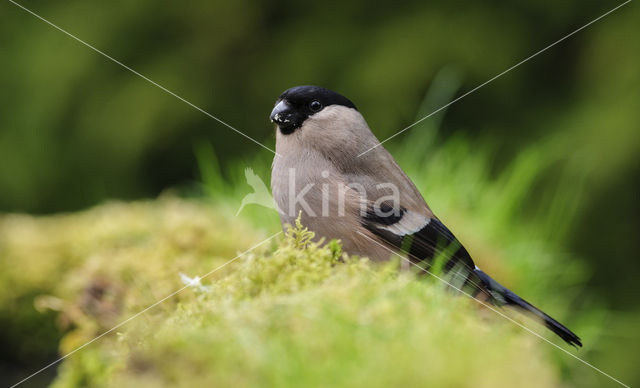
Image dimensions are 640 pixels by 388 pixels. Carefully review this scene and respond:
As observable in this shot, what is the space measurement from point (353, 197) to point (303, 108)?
0.38m

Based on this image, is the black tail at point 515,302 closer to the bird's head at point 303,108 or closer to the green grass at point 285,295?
Answer: the green grass at point 285,295

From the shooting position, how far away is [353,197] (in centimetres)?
172

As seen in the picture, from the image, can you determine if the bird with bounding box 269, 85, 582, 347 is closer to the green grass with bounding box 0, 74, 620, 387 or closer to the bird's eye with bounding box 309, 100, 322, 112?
the bird's eye with bounding box 309, 100, 322, 112

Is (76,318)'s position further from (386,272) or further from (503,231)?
(503,231)

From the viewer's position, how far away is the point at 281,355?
2.47ft

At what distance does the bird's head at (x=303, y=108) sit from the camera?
1903 millimetres

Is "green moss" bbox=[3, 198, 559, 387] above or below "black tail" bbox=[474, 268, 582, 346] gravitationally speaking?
above

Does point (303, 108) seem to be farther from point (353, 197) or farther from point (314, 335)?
point (314, 335)

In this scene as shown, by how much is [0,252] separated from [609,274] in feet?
9.68

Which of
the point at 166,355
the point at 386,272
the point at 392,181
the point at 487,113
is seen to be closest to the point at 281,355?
the point at 166,355

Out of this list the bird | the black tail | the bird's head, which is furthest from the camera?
the bird's head

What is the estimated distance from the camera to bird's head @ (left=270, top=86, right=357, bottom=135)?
1.90 meters

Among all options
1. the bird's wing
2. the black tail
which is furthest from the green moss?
the bird's wing

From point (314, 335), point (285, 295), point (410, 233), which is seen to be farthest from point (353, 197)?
point (314, 335)
